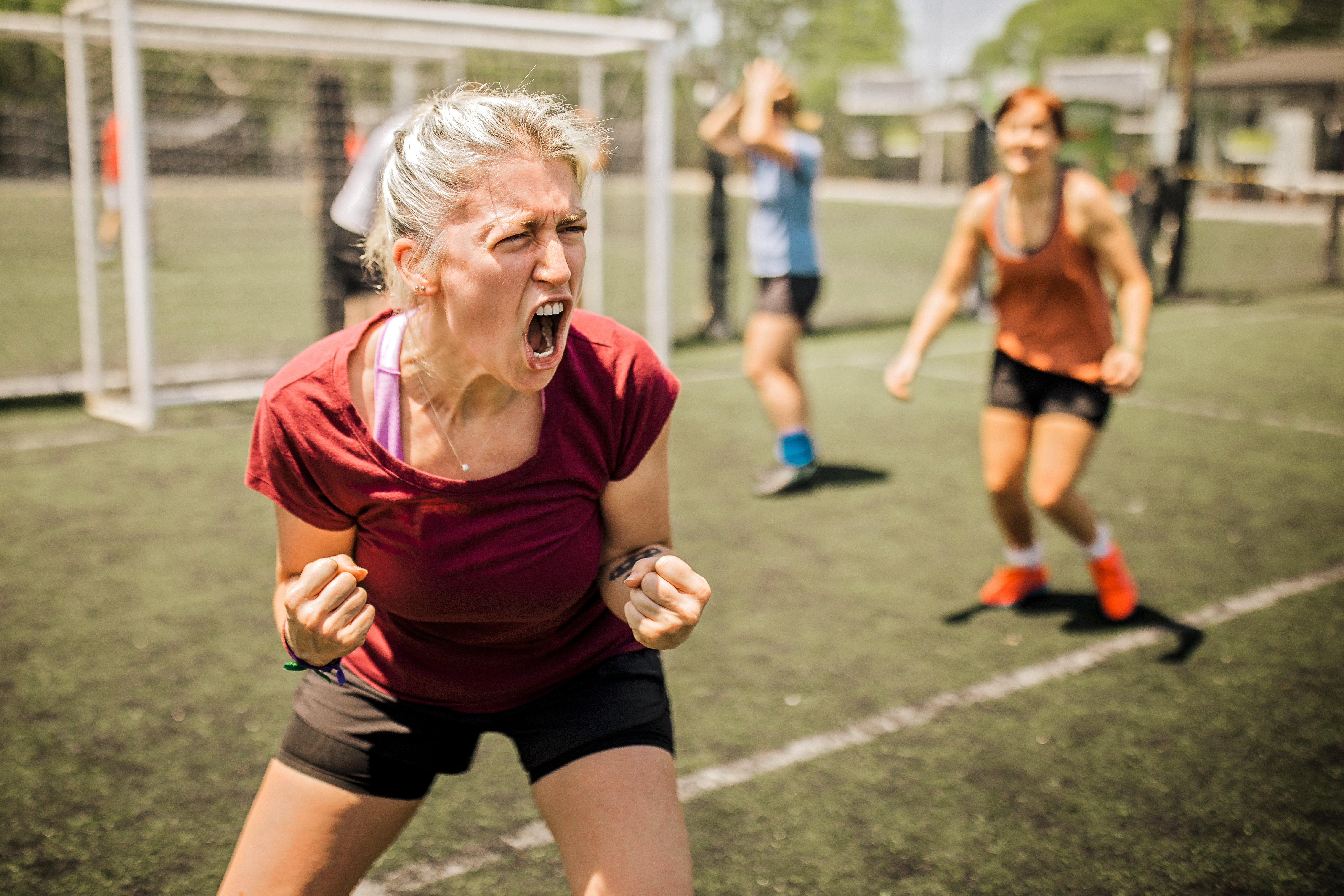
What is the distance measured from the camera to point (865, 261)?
19.6 m

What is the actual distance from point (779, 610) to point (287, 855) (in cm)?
294

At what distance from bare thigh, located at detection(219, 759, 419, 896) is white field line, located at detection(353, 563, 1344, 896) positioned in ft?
2.71

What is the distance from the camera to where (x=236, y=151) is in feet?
56.9

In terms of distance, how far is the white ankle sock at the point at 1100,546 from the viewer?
4.50 metres

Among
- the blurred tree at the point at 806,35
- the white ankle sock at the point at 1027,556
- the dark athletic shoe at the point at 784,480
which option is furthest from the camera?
the blurred tree at the point at 806,35

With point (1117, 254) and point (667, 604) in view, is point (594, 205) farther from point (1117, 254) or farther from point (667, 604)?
point (667, 604)

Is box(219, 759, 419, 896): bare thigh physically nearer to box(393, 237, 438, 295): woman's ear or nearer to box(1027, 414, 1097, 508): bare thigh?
box(393, 237, 438, 295): woman's ear

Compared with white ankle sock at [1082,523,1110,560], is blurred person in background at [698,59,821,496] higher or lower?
higher

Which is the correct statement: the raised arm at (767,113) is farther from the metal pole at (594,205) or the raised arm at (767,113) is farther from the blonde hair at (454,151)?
the blonde hair at (454,151)

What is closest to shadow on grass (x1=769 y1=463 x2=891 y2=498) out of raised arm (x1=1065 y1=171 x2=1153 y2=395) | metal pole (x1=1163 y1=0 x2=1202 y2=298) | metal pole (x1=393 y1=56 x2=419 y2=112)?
raised arm (x1=1065 y1=171 x2=1153 y2=395)

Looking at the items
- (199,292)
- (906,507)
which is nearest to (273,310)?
(199,292)

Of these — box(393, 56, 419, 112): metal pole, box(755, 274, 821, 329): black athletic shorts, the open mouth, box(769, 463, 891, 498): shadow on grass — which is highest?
box(393, 56, 419, 112): metal pole

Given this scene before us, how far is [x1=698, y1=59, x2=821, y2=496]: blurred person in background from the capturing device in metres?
6.38

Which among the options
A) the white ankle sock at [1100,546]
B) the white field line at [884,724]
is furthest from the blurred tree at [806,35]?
the white field line at [884,724]
